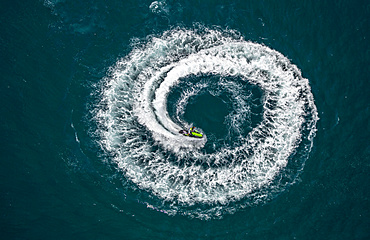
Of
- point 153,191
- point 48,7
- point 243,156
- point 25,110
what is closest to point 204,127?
point 243,156

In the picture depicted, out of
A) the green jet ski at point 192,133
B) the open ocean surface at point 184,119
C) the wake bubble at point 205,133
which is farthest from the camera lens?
the green jet ski at point 192,133

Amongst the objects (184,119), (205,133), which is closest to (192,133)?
(205,133)

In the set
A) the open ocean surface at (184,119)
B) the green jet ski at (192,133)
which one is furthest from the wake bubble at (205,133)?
the green jet ski at (192,133)

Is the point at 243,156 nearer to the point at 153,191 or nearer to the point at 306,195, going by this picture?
the point at 306,195

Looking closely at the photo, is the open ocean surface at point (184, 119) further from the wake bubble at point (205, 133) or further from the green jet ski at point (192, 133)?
the green jet ski at point (192, 133)

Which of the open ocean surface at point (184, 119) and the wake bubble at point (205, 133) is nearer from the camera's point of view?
the open ocean surface at point (184, 119)

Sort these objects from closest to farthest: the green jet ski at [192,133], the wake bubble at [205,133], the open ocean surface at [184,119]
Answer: the open ocean surface at [184,119]
the wake bubble at [205,133]
the green jet ski at [192,133]
